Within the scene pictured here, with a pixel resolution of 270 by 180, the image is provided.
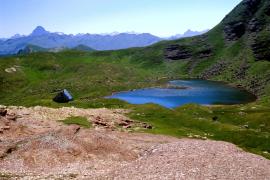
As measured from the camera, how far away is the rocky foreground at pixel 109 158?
50.3 metres

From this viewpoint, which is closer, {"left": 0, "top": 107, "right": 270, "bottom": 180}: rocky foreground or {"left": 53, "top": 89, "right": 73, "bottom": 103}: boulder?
{"left": 0, "top": 107, "right": 270, "bottom": 180}: rocky foreground

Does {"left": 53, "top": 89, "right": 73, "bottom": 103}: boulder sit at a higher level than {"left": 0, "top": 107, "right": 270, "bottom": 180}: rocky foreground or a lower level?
lower

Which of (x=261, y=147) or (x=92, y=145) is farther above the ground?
(x=92, y=145)

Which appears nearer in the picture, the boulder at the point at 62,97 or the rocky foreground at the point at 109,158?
the rocky foreground at the point at 109,158

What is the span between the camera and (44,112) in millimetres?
94375

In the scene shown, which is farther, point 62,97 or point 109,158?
point 62,97

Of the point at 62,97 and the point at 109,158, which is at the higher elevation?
the point at 109,158

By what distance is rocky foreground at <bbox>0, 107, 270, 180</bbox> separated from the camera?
5028 cm

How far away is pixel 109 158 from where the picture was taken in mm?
60594

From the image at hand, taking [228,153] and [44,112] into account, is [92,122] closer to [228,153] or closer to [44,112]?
[44,112]

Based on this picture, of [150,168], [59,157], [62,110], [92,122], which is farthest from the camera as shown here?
[62,110]

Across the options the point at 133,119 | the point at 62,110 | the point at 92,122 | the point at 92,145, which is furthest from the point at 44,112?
the point at 92,145

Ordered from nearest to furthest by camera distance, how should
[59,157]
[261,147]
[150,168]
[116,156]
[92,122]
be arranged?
[150,168]
[59,157]
[116,156]
[261,147]
[92,122]

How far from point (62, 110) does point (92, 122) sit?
40.5ft
